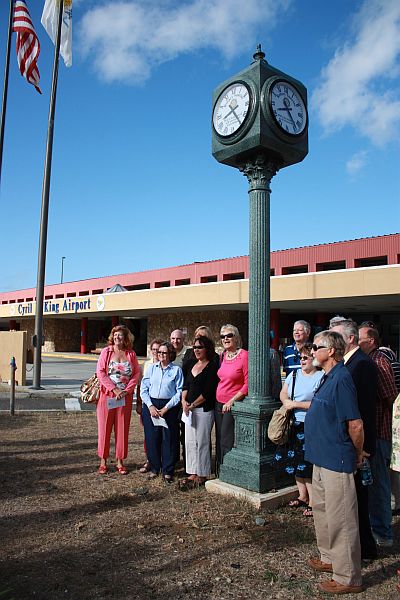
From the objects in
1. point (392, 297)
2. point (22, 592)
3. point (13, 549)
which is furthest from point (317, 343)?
point (392, 297)

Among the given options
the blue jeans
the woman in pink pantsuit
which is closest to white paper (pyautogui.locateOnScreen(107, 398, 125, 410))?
the woman in pink pantsuit

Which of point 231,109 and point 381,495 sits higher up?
point 231,109

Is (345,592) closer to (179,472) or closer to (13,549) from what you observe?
(13,549)

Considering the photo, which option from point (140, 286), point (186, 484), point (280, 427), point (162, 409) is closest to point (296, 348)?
point (280, 427)

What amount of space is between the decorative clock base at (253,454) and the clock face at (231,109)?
2.82 meters

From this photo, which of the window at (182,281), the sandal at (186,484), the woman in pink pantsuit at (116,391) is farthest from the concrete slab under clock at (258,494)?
the window at (182,281)

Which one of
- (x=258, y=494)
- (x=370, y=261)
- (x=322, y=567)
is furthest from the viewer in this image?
(x=370, y=261)

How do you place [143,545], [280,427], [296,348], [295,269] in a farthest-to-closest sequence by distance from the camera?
1. [295,269]
2. [296,348]
3. [280,427]
4. [143,545]

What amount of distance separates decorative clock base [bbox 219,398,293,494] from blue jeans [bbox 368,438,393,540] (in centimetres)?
100

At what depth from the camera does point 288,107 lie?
5066mm

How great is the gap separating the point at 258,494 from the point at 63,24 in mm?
14682

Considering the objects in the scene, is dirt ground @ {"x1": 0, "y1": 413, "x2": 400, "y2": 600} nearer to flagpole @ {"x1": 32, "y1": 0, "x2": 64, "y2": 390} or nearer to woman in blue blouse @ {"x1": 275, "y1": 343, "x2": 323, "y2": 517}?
woman in blue blouse @ {"x1": 275, "y1": 343, "x2": 323, "y2": 517}

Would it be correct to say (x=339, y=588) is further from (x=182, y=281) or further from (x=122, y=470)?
(x=182, y=281)

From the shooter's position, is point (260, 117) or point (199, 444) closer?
point (260, 117)
